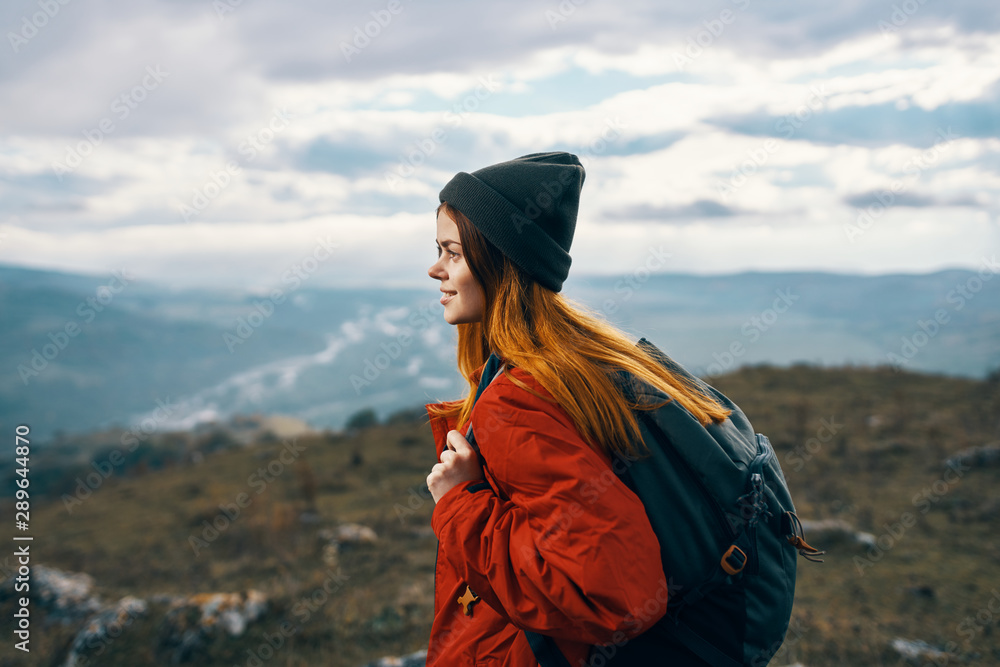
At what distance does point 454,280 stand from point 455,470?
22.7 inches

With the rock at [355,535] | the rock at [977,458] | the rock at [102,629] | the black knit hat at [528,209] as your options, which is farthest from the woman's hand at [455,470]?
the rock at [977,458]

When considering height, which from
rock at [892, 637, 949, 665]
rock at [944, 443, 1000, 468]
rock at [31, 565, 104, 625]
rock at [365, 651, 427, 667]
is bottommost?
rock at [944, 443, 1000, 468]

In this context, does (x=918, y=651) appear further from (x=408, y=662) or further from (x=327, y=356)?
(x=327, y=356)

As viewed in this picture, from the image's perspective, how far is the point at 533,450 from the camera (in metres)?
1.33

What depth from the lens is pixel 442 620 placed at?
1729 millimetres

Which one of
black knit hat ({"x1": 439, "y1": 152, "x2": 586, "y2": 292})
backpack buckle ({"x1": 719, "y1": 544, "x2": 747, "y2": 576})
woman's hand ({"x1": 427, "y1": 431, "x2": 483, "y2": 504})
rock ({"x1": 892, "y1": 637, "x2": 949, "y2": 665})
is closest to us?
backpack buckle ({"x1": 719, "y1": 544, "x2": 747, "y2": 576})

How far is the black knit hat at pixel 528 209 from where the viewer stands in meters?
1.68

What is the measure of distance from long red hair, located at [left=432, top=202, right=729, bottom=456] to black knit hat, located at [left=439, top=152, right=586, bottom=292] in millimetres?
49

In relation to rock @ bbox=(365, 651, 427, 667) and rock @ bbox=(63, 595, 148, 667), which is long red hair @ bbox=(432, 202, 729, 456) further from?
rock @ bbox=(63, 595, 148, 667)

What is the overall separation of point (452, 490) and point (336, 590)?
562 cm

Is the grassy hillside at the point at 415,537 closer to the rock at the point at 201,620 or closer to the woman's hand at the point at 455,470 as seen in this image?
the rock at the point at 201,620

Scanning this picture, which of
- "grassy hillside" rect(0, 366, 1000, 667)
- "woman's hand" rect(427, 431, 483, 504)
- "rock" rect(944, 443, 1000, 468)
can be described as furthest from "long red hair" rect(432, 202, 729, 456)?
"rock" rect(944, 443, 1000, 468)

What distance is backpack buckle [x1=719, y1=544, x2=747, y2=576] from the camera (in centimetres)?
135

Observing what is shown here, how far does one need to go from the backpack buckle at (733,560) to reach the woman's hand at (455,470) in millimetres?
643
